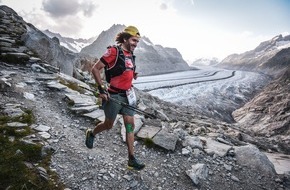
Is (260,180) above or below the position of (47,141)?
below

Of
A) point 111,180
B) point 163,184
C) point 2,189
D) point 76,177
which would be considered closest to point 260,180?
point 163,184

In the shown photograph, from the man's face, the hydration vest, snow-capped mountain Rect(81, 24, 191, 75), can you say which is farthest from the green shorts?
snow-capped mountain Rect(81, 24, 191, 75)

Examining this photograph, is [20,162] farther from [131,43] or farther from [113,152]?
[131,43]

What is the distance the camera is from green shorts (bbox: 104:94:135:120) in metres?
5.66

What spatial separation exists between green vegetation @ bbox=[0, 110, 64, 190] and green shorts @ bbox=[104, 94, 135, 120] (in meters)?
1.87

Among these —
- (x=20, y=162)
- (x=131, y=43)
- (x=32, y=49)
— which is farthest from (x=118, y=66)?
(x=32, y=49)

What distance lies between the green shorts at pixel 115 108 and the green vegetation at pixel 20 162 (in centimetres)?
187

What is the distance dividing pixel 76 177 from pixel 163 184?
2.23 metres

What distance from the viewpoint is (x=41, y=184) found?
5172 mm

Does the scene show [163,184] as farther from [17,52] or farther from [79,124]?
[17,52]

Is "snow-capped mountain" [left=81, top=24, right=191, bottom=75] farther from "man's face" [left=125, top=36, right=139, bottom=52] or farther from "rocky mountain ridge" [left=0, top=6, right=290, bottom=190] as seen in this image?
"man's face" [left=125, top=36, right=139, bottom=52]

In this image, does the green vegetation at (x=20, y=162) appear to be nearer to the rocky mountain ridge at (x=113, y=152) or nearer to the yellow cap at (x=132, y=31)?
the rocky mountain ridge at (x=113, y=152)

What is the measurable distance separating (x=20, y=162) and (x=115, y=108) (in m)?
2.47

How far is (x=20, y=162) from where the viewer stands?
218 inches
